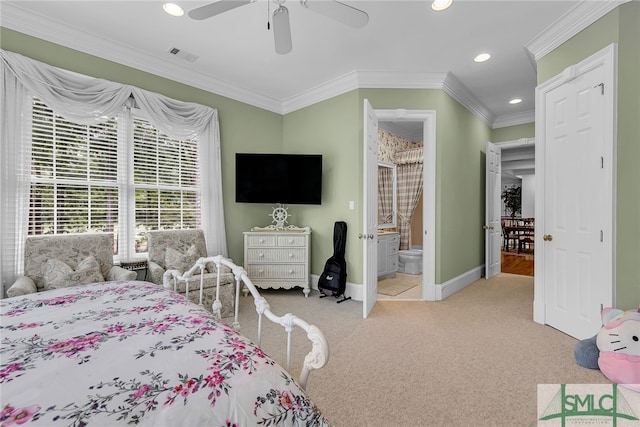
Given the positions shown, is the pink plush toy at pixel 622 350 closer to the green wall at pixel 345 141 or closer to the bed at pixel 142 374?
the green wall at pixel 345 141

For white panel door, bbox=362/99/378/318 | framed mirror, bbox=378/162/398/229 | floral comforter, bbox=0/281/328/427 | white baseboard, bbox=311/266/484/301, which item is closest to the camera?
floral comforter, bbox=0/281/328/427

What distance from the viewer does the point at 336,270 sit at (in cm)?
375

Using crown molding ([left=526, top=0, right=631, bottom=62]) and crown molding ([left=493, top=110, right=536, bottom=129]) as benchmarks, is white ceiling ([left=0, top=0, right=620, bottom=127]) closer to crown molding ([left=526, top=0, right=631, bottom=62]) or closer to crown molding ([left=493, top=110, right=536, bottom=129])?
crown molding ([left=526, top=0, right=631, bottom=62])

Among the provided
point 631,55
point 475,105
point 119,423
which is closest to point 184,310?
point 119,423

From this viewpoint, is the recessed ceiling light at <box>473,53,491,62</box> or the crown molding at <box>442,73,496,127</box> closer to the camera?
the recessed ceiling light at <box>473,53,491,62</box>

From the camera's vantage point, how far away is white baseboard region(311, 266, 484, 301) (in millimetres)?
3787

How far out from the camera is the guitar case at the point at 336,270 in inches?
147

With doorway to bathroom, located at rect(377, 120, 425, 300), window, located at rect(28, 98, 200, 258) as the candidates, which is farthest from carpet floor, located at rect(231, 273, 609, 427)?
doorway to bathroom, located at rect(377, 120, 425, 300)

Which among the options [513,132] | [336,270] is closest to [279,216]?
[336,270]

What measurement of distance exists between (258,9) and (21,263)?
9.94 ft

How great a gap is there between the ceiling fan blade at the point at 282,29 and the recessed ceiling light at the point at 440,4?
1332 mm

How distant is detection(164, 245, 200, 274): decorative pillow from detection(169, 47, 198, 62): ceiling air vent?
7.13ft

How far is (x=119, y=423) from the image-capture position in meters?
0.67

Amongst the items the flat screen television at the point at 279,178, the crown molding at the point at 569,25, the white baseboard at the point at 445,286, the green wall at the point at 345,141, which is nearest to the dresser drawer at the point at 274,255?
the green wall at the point at 345,141
